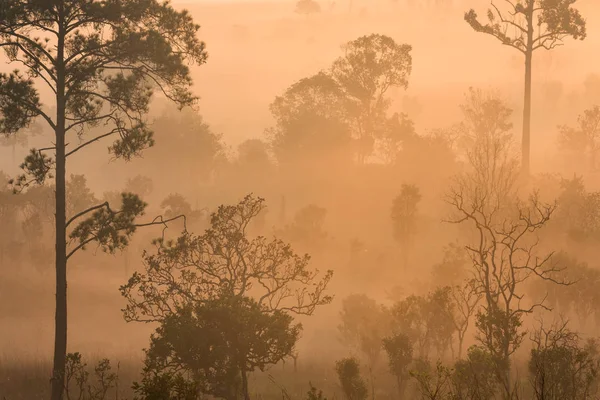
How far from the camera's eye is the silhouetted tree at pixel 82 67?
812 inches

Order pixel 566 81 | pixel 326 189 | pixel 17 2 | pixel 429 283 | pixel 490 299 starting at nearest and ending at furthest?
pixel 17 2
pixel 490 299
pixel 429 283
pixel 326 189
pixel 566 81

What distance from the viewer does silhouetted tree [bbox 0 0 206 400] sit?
812 inches

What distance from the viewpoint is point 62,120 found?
830 inches

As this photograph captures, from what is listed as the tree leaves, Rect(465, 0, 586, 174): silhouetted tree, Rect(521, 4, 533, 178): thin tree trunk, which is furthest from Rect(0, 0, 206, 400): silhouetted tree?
Rect(521, 4, 533, 178): thin tree trunk

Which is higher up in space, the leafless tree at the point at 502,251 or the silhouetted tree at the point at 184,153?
the silhouetted tree at the point at 184,153

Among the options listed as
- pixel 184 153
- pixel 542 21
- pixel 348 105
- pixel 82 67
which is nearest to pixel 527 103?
pixel 542 21

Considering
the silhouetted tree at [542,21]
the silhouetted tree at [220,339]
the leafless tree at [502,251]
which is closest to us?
the silhouetted tree at [220,339]

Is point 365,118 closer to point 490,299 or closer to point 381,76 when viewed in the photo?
point 381,76

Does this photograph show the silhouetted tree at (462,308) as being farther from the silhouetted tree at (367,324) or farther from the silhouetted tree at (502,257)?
the silhouetted tree at (367,324)

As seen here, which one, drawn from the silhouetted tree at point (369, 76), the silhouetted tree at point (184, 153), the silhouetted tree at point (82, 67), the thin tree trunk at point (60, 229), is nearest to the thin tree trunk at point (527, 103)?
the silhouetted tree at point (369, 76)

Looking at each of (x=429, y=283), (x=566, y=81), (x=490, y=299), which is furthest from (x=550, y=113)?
(x=490, y=299)

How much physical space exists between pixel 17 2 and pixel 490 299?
57.9 ft

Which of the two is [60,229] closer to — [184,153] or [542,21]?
[542,21]

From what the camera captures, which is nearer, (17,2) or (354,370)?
(17,2)
